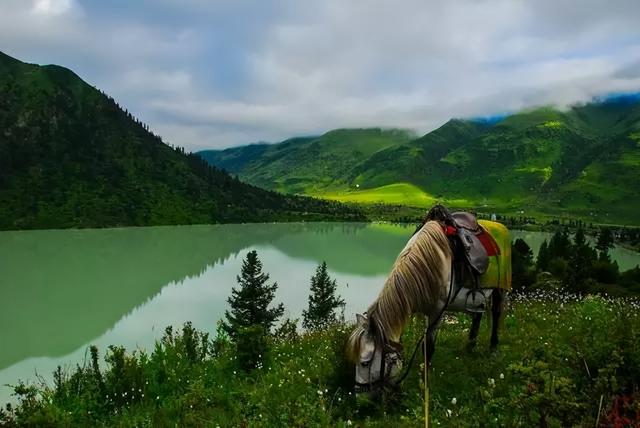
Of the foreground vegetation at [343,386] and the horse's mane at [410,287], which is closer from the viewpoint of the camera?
the foreground vegetation at [343,386]

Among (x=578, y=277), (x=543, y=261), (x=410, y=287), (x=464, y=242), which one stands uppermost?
(x=464, y=242)

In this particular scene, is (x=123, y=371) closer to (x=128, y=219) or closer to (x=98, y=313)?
(x=98, y=313)

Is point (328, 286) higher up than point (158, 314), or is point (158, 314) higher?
point (328, 286)

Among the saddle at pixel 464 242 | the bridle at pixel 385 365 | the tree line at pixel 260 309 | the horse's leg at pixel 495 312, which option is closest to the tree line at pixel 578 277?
the tree line at pixel 260 309

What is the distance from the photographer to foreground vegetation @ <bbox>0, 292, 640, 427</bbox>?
13.2 feet

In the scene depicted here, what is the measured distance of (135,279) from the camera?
77.6 metres

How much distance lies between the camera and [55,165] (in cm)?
19262

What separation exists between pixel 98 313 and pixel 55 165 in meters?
164

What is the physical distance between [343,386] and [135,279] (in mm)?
77583

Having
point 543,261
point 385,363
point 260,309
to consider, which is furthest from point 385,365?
point 543,261

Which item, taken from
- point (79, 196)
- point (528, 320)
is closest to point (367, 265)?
point (528, 320)

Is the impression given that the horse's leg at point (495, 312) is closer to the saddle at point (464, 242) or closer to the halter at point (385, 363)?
the saddle at point (464, 242)

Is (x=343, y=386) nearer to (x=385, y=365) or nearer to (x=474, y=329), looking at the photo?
(x=385, y=365)

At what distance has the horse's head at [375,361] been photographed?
6250mm
